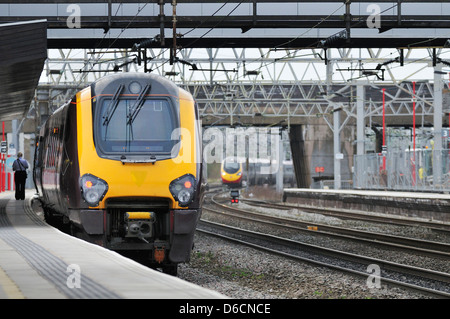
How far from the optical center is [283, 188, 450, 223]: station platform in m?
26.5

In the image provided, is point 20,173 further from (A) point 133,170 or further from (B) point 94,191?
(A) point 133,170

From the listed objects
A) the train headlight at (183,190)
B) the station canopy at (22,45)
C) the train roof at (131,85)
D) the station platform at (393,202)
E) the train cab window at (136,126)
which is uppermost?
the station canopy at (22,45)

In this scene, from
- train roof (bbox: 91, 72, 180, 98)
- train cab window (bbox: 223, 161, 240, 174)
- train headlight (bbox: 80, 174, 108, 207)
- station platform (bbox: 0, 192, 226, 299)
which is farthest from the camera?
train cab window (bbox: 223, 161, 240, 174)

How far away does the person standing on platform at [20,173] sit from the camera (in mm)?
24797

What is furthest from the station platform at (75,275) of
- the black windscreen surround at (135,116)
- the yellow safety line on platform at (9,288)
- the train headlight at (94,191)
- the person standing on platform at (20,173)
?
the person standing on platform at (20,173)

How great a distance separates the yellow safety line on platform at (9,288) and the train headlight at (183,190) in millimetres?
4132

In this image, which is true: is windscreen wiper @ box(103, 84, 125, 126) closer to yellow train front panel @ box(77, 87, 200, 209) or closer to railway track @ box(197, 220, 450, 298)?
yellow train front panel @ box(77, 87, 200, 209)

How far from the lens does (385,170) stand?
36875mm

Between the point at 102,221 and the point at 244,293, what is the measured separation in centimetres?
232

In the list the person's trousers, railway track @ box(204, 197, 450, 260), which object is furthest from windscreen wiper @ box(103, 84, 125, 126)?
the person's trousers

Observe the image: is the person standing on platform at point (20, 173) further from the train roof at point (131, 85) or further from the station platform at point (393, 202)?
the station platform at point (393, 202)
